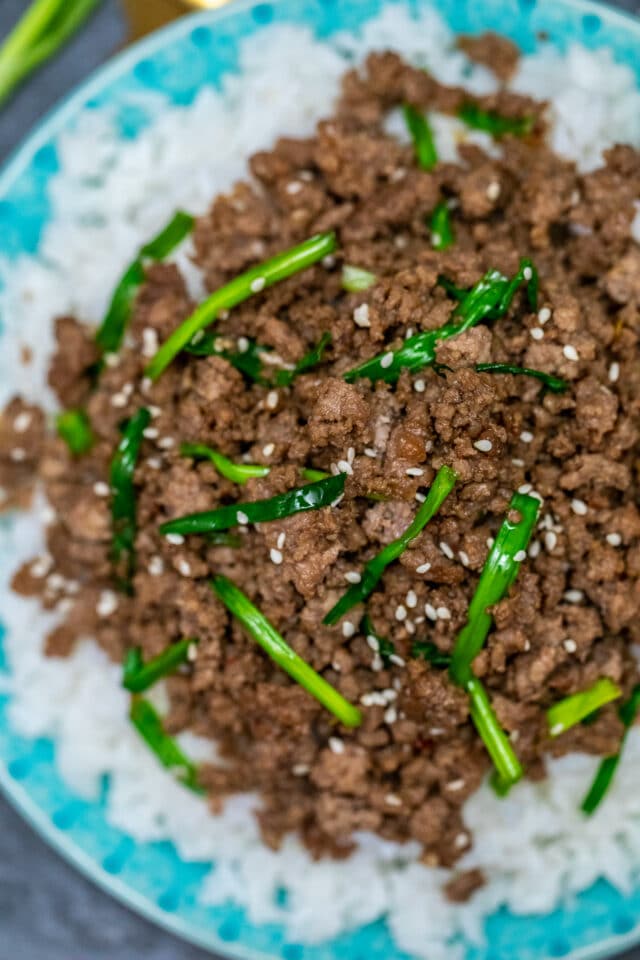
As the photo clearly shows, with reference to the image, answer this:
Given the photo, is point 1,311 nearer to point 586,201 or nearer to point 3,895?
point 586,201

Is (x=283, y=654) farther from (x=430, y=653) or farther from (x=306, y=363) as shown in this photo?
(x=306, y=363)

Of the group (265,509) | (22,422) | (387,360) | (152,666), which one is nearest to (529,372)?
(387,360)

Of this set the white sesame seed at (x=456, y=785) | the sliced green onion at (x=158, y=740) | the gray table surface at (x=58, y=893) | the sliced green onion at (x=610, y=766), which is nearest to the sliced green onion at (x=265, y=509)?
the sliced green onion at (x=158, y=740)

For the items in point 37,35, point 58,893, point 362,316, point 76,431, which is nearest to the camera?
point 362,316

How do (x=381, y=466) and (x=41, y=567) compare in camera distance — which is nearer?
(x=381, y=466)

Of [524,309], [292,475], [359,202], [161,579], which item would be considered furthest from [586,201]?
[161,579]

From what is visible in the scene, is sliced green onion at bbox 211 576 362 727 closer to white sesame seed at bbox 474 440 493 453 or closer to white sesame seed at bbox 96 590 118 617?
white sesame seed at bbox 96 590 118 617
